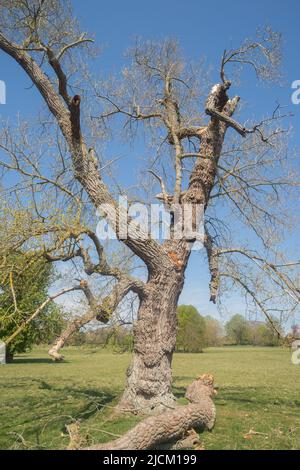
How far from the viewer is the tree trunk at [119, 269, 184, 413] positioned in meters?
9.05

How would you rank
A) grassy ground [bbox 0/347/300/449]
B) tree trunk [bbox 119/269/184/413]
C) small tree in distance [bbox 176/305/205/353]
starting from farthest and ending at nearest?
small tree in distance [bbox 176/305/205/353]
tree trunk [bbox 119/269/184/413]
grassy ground [bbox 0/347/300/449]

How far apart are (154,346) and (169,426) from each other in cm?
249

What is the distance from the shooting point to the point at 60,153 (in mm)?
9930

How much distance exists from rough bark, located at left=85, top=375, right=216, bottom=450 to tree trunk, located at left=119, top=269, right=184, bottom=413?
2.70 feet

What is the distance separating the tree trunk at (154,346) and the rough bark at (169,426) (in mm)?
824

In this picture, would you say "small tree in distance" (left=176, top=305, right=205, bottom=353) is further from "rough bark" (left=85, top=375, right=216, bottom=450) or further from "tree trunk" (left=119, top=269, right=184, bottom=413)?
"rough bark" (left=85, top=375, right=216, bottom=450)

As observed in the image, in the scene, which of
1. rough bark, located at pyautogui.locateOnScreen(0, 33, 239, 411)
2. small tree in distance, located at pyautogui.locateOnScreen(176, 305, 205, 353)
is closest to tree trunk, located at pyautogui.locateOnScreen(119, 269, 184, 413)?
rough bark, located at pyautogui.locateOnScreen(0, 33, 239, 411)

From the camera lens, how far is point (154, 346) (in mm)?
9180

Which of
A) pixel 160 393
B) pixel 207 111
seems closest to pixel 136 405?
pixel 160 393

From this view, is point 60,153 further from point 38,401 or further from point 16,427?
point 38,401

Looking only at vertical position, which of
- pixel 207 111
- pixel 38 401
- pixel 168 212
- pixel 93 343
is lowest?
pixel 38 401

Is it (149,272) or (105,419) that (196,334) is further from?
(105,419)
